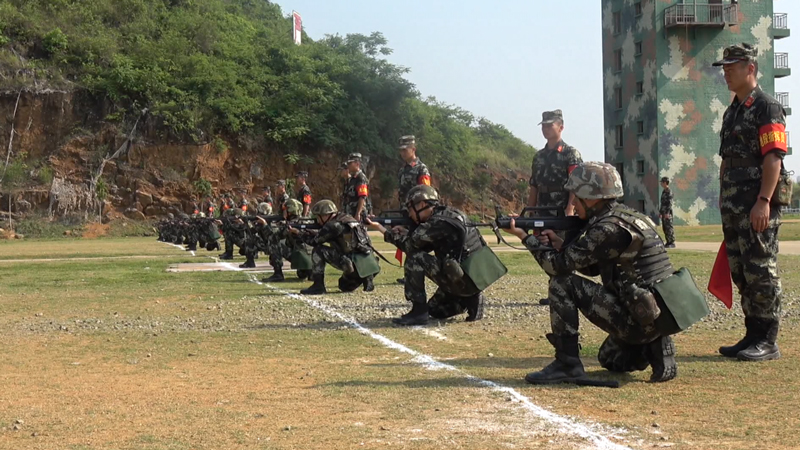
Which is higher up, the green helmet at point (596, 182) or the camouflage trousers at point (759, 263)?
the green helmet at point (596, 182)

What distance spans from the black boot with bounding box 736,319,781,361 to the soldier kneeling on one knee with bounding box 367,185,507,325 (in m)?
2.76

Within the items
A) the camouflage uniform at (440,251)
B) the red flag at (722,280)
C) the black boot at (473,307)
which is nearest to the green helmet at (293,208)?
the camouflage uniform at (440,251)

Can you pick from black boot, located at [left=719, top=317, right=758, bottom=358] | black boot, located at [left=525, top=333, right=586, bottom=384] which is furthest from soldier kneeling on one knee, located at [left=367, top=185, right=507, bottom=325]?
black boot, located at [left=525, top=333, right=586, bottom=384]

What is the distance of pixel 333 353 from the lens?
7785 millimetres

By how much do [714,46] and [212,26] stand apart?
103 ft

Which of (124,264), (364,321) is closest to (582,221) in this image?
(364,321)

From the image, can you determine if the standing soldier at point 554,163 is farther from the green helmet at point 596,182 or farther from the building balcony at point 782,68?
the building balcony at point 782,68

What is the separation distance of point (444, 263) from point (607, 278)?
9.92 ft

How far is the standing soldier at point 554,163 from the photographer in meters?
10.3

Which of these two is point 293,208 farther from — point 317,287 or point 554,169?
point 554,169

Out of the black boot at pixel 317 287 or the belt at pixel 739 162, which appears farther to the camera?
the black boot at pixel 317 287

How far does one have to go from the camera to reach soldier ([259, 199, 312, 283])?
15.2 m

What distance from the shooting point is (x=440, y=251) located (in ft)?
30.9

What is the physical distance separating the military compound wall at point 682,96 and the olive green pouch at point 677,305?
44.8 m
